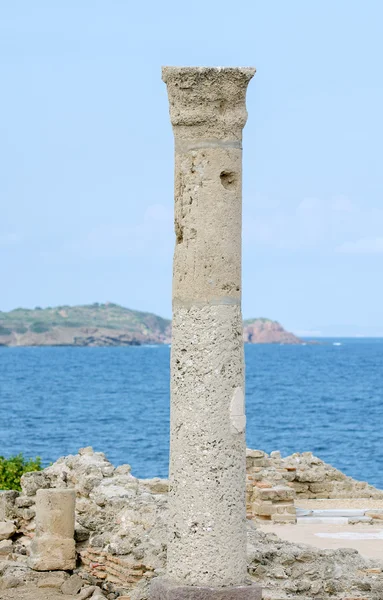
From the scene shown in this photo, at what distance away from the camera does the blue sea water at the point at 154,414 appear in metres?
44.4

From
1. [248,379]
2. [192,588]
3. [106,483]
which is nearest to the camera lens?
[192,588]

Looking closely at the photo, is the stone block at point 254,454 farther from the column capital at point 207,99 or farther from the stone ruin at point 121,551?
the column capital at point 207,99

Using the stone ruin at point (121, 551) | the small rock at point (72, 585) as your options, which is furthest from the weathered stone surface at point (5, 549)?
the small rock at point (72, 585)

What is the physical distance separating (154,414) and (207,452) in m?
50.9

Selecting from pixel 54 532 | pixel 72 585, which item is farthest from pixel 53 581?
pixel 54 532

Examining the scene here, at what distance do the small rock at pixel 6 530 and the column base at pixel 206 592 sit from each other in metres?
4.47

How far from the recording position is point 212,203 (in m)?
9.23

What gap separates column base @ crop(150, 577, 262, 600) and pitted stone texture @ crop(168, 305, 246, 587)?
0.06 metres

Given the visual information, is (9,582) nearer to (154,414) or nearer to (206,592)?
(206,592)

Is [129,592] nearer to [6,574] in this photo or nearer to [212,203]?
[6,574]

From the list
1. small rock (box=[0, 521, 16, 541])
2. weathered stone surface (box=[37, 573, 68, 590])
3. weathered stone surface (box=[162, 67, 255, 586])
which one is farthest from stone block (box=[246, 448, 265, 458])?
weathered stone surface (box=[162, 67, 255, 586])

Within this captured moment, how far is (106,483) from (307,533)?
2.46 meters

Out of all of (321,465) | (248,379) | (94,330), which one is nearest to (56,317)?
(94,330)

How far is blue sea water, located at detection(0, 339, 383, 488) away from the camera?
146 feet
